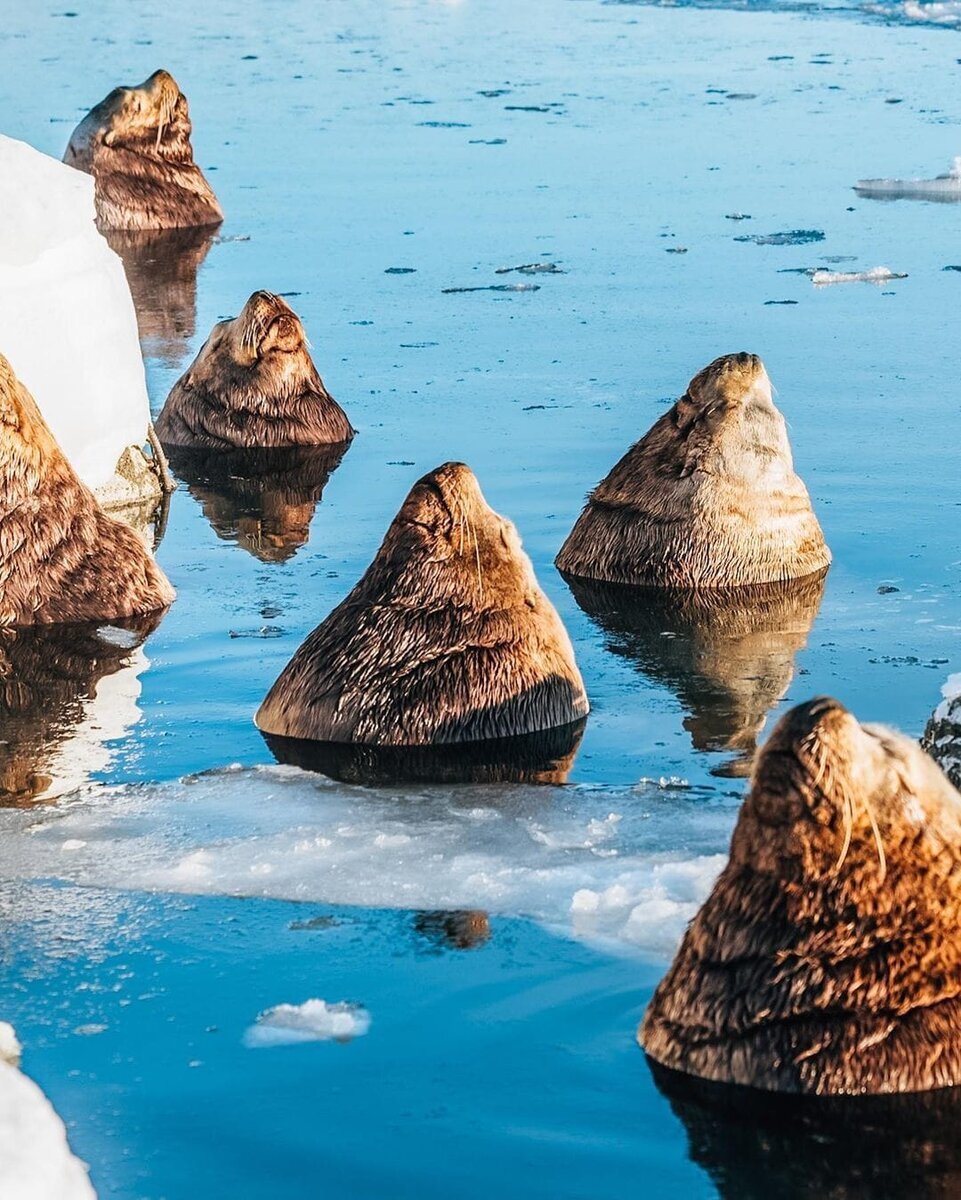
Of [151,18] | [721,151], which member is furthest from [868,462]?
[151,18]

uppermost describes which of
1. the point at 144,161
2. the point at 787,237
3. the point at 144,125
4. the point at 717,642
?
the point at 144,125

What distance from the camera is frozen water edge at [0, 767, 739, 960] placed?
21.6 feet

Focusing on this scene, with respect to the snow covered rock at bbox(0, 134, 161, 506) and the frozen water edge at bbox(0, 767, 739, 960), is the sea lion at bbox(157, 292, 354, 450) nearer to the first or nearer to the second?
the snow covered rock at bbox(0, 134, 161, 506)

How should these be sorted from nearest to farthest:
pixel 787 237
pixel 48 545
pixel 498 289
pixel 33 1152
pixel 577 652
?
pixel 33 1152, pixel 577 652, pixel 48 545, pixel 498 289, pixel 787 237

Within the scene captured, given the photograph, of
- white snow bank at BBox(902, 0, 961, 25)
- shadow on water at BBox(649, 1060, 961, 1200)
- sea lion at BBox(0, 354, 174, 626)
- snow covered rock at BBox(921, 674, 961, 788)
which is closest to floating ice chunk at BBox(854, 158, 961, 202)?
sea lion at BBox(0, 354, 174, 626)

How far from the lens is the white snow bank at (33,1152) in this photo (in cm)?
460

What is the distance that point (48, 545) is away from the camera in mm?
9820

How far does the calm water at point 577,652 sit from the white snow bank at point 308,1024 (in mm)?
53

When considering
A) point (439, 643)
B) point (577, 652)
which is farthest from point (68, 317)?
point (439, 643)

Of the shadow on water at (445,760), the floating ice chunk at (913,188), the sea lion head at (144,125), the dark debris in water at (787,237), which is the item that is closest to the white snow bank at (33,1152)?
the shadow on water at (445,760)

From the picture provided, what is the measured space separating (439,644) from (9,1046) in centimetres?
286

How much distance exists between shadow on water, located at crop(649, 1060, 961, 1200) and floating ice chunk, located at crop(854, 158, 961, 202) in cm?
1560

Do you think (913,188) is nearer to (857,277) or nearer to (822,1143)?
(857,277)

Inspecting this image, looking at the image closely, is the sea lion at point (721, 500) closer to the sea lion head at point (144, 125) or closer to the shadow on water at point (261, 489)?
the shadow on water at point (261, 489)
